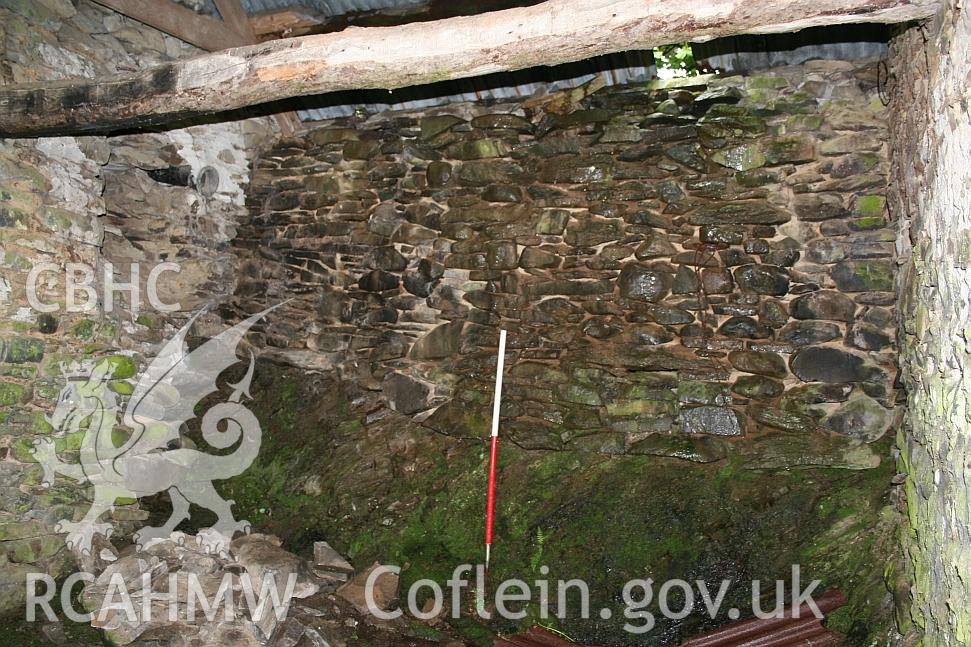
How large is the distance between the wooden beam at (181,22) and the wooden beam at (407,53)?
1.01 metres

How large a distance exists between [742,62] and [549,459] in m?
2.54

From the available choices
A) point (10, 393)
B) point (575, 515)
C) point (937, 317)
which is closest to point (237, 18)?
point (10, 393)

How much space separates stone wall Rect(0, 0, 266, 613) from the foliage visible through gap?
323cm

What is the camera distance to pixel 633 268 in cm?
440

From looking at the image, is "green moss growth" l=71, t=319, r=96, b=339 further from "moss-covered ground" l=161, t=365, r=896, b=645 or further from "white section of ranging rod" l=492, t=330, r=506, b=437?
"white section of ranging rod" l=492, t=330, r=506, b=437

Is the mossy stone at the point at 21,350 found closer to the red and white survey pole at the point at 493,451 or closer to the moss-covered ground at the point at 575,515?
the moss-covered ground at the point at 575,515

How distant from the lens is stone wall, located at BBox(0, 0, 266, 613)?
13.7ft

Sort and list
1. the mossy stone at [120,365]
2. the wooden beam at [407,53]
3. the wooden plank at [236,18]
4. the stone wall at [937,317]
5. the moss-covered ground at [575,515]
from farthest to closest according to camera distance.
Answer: the wooden plank at [236,18]
the mossy stone at [120,365]
the moss-covered ground at [575,515]
the wooden beam at [407,53]
the stone wall at [937,317]

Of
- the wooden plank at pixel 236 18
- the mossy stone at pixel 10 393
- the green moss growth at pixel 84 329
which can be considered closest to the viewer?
the mossy stone at pixel 10 393

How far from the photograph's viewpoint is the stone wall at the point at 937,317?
2.61 metres

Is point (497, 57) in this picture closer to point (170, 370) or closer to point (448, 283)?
point (448, 283)

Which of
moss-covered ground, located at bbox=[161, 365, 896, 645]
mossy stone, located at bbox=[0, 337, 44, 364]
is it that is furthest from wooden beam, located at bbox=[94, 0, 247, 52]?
moss-covered ground, located at bbox=[161, 365, 896, 645]

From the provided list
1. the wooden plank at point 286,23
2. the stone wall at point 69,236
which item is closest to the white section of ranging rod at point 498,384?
the stone wall at point 69,236

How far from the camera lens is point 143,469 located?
15.7ft
